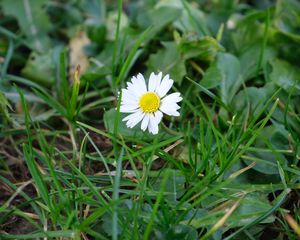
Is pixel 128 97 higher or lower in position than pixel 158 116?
higher

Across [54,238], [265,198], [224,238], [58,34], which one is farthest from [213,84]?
[58,34]

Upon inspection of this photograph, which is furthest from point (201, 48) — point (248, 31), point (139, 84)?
point (139, 84)

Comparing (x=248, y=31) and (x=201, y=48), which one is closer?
(x=201, y=48)

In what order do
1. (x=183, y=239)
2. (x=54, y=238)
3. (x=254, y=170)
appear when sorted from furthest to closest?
(x=254, y=170), (x=54, y=238), (x=183, y=239)

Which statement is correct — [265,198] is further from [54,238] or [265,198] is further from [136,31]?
[136,31]

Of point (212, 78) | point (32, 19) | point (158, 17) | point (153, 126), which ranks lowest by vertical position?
point (153, 126)

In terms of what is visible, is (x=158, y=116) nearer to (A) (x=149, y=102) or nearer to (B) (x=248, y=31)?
(A) (x=149, y=102)
